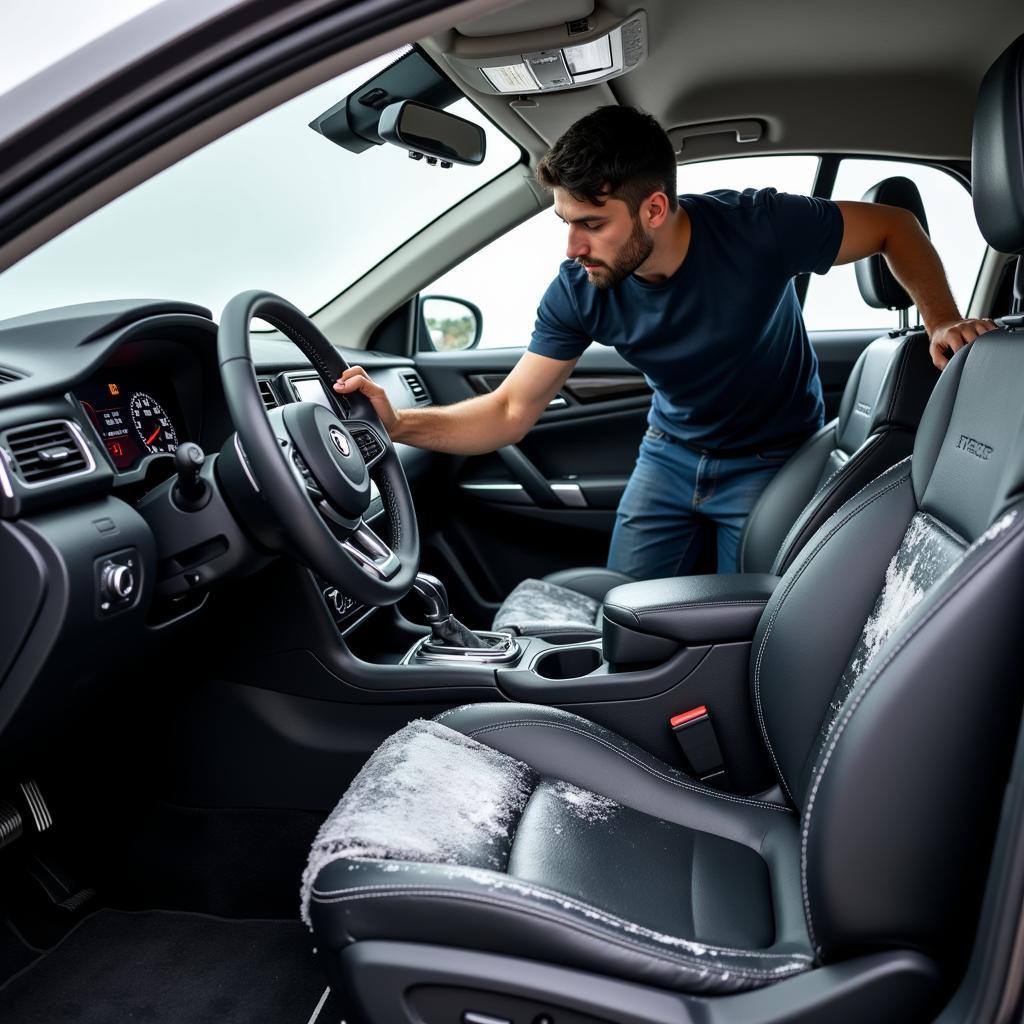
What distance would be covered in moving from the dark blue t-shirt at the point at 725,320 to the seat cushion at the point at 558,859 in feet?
3.92

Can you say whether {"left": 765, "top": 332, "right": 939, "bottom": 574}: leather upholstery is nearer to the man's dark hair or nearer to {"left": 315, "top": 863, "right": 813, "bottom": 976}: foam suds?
the man's dark hair

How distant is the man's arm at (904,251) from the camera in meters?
2.13

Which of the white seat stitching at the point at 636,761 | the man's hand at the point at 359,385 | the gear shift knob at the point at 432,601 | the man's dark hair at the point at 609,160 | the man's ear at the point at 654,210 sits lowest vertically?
the white seat stitching at the point at 636,761

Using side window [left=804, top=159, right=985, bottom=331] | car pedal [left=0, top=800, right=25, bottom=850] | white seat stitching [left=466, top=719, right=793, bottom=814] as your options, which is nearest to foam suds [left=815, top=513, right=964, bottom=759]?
white seat stitching [left=466, top=719, right=793, bottom=814]

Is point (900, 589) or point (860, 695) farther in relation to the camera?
point (900, 589)

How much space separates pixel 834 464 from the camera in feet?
7.26

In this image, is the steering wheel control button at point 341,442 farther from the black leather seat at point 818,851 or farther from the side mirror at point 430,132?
the side mirror at point 430,132

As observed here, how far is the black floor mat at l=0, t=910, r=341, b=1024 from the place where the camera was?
1715mm

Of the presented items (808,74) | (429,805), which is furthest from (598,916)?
(808,74)

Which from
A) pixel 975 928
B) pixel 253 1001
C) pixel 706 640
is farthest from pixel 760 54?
pixel 253 1001

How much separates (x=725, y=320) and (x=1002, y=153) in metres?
1.32

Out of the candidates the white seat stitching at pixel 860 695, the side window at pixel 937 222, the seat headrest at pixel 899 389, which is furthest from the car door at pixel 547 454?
the white seat stitching at pixel 860 695

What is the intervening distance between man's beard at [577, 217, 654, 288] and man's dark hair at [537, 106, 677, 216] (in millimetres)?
57

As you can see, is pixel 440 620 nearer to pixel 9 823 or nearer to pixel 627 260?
pixel 9 823
